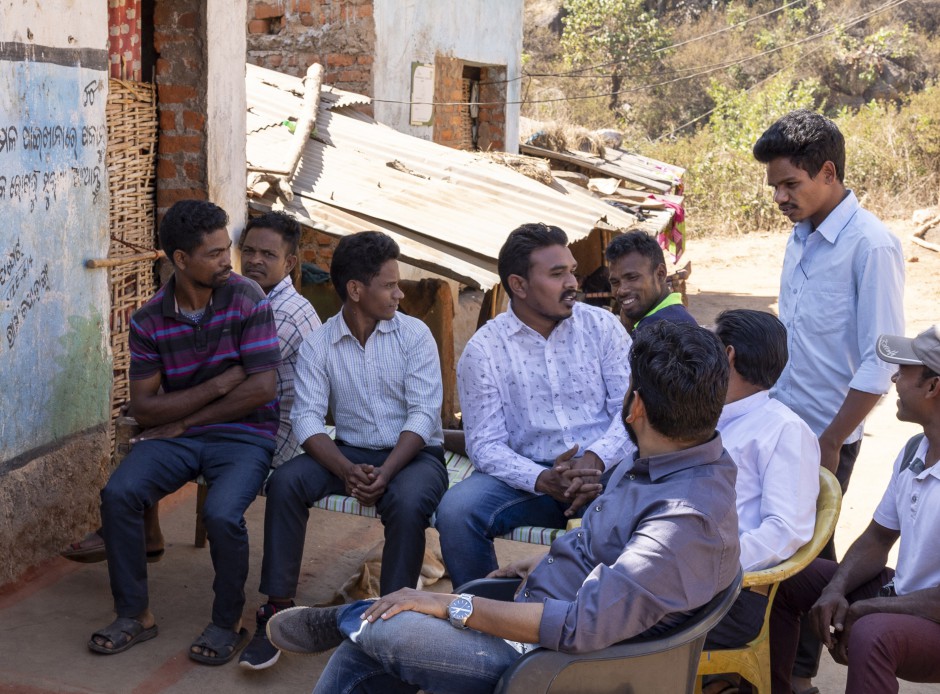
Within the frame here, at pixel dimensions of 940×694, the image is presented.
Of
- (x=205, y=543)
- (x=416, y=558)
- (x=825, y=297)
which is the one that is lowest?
(x=205, y=543)

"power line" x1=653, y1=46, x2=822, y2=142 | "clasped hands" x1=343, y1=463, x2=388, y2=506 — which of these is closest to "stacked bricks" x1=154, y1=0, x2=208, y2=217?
"clasped hands" x1=343, y1=463, x2=388, y2=506

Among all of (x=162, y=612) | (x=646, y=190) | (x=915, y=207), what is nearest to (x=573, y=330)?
(x=162, y=612)

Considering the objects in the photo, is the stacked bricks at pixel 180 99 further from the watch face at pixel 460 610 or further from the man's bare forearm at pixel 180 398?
the watch face at pixel 460 610

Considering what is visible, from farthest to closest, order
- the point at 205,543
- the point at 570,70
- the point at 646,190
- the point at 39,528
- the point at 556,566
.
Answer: the point at 570,70 → the point at 646,190 → the point at 205,543 → the point at 39,528 → the point at 556,566

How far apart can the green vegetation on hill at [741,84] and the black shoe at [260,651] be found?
17.8 metres

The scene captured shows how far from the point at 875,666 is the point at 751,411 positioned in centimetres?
79

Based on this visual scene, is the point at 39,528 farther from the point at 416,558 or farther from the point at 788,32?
the point at 788,32

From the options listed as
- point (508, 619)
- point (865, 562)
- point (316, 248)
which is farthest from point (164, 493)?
point (316, 248)

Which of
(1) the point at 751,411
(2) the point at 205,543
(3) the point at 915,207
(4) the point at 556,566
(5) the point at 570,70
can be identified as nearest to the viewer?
(4) the point at 556,566

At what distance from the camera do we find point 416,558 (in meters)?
3.76

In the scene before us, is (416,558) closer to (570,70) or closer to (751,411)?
(751,411)

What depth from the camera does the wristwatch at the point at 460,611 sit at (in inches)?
94.1

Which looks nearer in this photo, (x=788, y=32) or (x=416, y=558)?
(x=416, y=558)

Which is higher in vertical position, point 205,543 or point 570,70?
point 570,70
